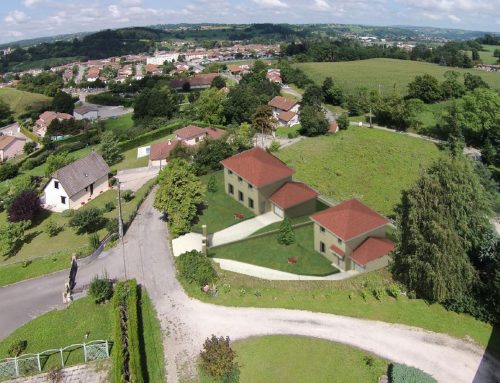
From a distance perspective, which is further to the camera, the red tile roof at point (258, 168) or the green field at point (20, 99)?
the green field at point (20, 99)

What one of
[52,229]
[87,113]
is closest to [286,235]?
[52,229]

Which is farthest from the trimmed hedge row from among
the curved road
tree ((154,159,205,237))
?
tree ((154,159,205,237))

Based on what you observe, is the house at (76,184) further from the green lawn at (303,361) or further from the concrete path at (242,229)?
the green lawn at (303,361)

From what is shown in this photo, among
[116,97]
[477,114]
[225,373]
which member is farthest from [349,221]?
[116,97]

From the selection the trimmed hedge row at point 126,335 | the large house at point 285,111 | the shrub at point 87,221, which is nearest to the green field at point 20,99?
the large house at point 285,111

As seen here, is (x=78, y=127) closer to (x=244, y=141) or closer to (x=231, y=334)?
(x=244, y=141)

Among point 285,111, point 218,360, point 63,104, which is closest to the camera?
point 218,360

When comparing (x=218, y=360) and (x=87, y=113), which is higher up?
(x=218, y=360)

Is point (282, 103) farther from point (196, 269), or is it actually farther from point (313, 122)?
point (196, 269)
